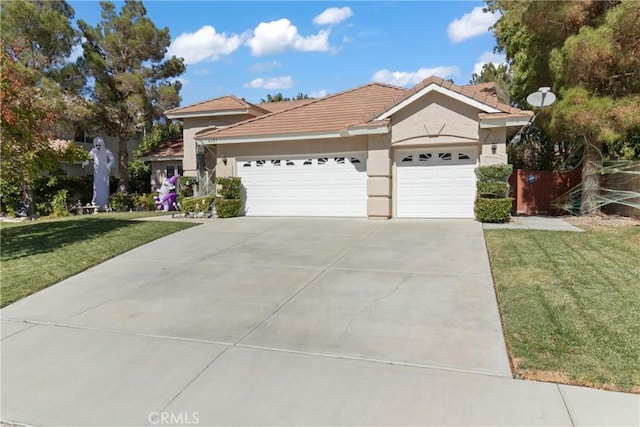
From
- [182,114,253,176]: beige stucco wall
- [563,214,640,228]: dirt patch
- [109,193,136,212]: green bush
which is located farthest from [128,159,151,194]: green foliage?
[563,214,640,228]: dirt patch

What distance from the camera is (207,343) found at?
4688 millimetres

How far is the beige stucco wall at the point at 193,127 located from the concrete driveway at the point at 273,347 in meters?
11.7

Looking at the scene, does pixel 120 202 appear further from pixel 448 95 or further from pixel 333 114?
pixel 448 95

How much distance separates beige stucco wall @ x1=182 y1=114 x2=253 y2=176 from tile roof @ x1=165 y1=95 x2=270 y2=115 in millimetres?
419

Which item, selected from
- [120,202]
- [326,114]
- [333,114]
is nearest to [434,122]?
[333,114]

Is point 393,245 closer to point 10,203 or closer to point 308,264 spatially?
point 308,264

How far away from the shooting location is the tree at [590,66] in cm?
1049

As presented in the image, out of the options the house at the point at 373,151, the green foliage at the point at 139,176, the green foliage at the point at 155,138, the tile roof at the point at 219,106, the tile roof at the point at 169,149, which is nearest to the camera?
Answer: the house at the point at 373,151

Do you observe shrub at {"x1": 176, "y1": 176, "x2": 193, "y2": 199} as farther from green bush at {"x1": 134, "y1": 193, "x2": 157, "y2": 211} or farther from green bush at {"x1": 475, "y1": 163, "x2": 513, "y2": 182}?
green bush at {"x1": 475, "y1": 163, "x2": 513, "y2": 182}

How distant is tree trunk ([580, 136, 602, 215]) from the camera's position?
1252 centimetres

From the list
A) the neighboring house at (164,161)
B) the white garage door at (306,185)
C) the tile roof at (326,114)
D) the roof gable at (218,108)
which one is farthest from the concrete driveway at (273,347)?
the neighboring house at (164,161)

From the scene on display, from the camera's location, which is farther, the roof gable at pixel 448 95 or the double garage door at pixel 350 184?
the double garage door at pixel 350 184

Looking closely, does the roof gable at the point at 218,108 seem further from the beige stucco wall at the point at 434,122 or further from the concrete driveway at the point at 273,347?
the concrete driveway at the point at 273,347

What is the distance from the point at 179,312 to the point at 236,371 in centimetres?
194
